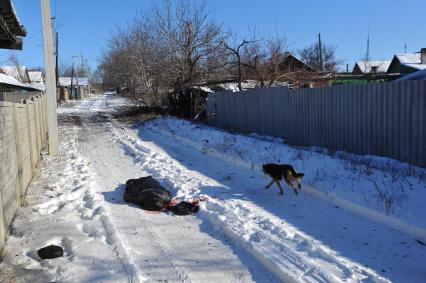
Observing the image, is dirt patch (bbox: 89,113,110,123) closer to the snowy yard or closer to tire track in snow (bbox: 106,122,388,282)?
the snowy yard

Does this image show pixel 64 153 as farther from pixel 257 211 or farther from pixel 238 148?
pixel 257 211

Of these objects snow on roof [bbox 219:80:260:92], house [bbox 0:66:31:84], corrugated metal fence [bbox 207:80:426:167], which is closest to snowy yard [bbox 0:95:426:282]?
corrugated metal fence [bbox 207:80:426:167]

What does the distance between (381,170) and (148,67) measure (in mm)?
23627

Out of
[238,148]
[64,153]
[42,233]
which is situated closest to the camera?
[42,233]

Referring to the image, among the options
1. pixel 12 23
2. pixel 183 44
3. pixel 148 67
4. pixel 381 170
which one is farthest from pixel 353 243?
pixel 148 67

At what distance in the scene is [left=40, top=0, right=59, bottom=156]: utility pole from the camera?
13031 millimetres

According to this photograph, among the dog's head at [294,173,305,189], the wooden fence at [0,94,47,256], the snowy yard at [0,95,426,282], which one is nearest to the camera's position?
the snowy yard at [0,95,426,282]

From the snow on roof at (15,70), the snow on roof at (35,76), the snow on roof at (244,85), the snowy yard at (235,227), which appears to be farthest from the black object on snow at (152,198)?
the snow on roof at (35,76)

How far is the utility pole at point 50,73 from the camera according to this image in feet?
42.8

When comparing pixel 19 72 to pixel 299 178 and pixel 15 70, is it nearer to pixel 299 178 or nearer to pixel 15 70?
pixel 15 70

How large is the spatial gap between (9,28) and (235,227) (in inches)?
226

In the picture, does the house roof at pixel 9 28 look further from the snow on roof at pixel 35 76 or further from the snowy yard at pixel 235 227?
the snow on roof at pixel 35 76

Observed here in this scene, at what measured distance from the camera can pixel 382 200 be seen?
6480 millimetres

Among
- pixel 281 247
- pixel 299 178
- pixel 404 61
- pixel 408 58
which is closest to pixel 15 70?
pixel 404 61
